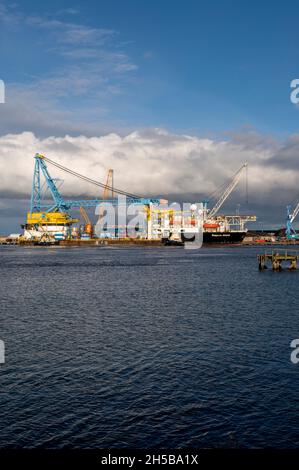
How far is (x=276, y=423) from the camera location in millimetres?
15359

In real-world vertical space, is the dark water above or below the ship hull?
below

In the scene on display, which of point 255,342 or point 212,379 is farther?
point 255,342

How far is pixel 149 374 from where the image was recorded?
2030 cm

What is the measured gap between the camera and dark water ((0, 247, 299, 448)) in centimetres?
1480

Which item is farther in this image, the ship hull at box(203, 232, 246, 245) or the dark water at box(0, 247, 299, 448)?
the ship hull at box(203, 232, 246, 245)

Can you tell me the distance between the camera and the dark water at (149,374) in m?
14.8

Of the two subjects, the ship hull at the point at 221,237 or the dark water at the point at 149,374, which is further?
the ship hull at the point at 221,237

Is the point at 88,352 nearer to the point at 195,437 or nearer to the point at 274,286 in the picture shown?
the point at 195,437

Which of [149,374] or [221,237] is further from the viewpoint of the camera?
[221,237]

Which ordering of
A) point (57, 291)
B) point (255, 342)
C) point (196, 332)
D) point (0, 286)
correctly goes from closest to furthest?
1. point (255, 342)
2. point (196, 332)
3. point (57, 291)
4. point (0, 286)

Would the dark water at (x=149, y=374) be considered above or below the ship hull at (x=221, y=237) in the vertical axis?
below
